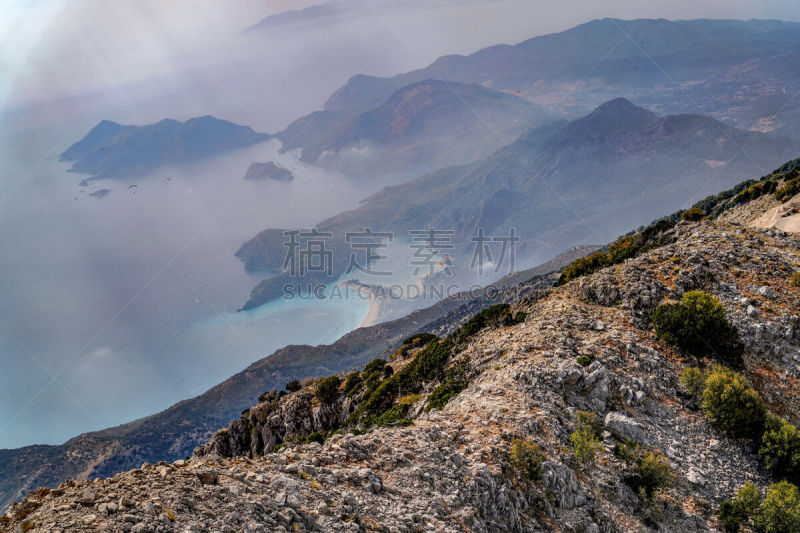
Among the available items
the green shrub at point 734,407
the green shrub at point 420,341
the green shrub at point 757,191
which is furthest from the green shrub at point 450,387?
the green shrub at point 757,191

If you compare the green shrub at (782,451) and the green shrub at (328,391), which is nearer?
the green shrub at (782,451)

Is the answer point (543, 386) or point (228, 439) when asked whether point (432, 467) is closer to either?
point (543, 386)

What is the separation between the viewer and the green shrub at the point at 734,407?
1950cm

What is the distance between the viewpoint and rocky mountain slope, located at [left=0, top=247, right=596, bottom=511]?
10056 cm

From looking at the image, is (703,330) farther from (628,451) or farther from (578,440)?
(578,440)

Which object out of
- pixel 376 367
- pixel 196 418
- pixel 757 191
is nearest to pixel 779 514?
pixel 376 367

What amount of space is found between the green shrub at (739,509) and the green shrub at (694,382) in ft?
14.2

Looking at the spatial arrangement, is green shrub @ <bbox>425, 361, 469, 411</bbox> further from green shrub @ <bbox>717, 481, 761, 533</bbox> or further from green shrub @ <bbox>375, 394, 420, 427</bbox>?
green shrub @ <bbox>717, 481, 761, 533</bbox>

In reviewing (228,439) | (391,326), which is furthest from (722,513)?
(391,326)

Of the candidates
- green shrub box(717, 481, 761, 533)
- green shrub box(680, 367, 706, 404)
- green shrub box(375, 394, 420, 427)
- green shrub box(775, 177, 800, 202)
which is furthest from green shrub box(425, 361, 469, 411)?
green shrub box(775, 177, 800, 202)

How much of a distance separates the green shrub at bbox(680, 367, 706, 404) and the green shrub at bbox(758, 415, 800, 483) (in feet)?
9.03

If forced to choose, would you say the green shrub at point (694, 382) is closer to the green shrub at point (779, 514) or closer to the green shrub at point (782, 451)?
the green shrub at point (782, 451)

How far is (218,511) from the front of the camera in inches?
453

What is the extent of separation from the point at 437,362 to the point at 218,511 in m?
23.1
